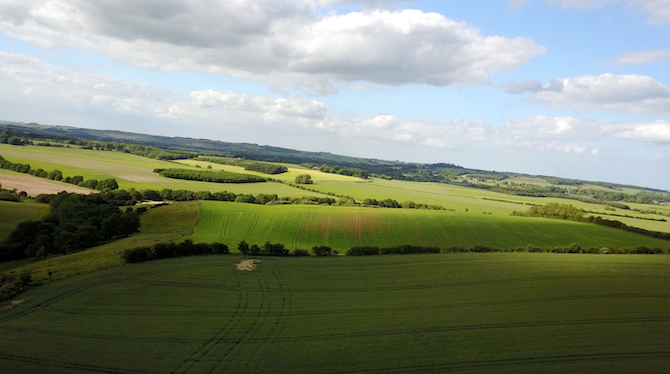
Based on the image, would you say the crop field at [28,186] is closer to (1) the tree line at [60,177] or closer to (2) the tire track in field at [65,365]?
(1) the tree line at [60,177]

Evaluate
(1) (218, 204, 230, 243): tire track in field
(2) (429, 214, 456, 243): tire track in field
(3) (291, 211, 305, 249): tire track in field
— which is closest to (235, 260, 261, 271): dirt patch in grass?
(3) (291, 211, 305, 249): tire track in field

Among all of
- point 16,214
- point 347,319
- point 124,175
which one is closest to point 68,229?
point 16,214

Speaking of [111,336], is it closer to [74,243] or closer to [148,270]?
[148,270]

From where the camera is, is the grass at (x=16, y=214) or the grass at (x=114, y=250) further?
the grass at (x=16, y=214)

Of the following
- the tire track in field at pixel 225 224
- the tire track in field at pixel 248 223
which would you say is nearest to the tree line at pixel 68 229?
the tire track in field at pixel 225 224

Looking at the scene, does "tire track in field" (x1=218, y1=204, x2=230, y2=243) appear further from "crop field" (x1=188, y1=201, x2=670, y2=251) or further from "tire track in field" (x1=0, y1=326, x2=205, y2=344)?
"tire track in field" (x1=0, y1=326, x2=205, y2=344)

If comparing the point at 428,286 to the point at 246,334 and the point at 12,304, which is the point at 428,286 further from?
the point at 12,304
